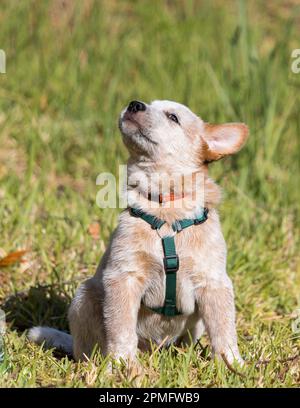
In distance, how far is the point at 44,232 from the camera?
5.14 meters

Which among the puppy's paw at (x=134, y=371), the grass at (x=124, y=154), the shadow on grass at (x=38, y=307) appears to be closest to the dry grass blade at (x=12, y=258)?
the grass at (x=124, y=154)

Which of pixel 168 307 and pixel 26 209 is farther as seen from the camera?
pixel 26 209

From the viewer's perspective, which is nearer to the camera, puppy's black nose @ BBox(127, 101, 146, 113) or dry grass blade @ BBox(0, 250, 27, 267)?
puppy's black nose @ BBox(127, 101, 146, 113)

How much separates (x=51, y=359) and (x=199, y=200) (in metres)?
0.99

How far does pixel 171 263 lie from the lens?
3.60m

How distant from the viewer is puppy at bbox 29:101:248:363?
11.8ft


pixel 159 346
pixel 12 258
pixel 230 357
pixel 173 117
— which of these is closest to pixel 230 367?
pixel 230 357

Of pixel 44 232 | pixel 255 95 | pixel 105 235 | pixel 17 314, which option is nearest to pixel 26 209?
pixel 44 232

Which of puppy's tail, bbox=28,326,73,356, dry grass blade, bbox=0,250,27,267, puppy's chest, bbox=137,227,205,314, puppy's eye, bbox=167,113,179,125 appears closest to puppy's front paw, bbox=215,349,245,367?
puppy's chest, bbox=137,227,205,314

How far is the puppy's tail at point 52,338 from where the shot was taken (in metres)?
4.03

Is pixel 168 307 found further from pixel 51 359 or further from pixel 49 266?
pixel 49 266

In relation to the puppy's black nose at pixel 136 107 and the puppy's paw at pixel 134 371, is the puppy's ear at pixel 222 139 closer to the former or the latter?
the puppy's black nose at pixel 136 107

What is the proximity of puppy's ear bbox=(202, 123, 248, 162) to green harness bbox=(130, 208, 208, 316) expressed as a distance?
1.02ft

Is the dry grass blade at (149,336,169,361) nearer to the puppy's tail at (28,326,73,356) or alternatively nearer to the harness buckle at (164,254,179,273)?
the harness buckle at (164,254,179,273)
